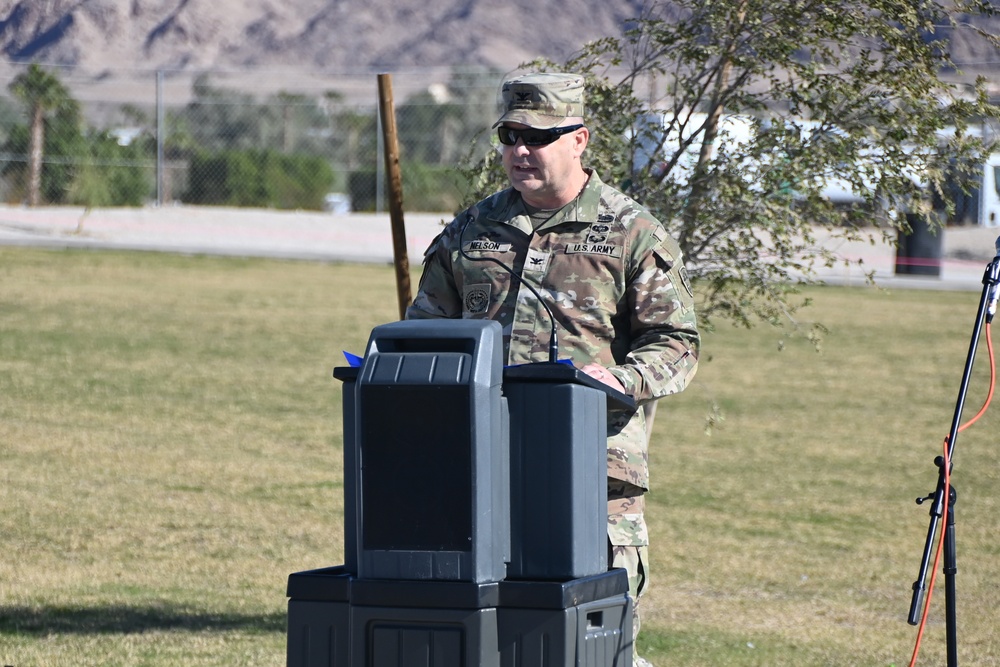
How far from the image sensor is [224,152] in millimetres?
33500

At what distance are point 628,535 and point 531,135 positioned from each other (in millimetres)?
1046

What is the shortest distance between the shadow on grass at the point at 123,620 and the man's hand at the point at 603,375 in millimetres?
3350

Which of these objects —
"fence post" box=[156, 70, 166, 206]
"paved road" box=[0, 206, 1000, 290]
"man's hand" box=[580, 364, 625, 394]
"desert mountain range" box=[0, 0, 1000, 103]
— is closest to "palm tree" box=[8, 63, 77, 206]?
"paved road" box=[0, 206, 1000, 290]

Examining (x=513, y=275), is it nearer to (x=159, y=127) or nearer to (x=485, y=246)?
(x=485, y=246)

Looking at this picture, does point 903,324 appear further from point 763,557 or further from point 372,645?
point 372,645

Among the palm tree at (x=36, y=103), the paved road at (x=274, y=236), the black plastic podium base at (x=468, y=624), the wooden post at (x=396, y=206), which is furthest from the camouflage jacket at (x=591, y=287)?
the palm tree at (x=36, y=103)

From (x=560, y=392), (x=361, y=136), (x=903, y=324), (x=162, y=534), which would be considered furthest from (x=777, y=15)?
(x=361, y=136)

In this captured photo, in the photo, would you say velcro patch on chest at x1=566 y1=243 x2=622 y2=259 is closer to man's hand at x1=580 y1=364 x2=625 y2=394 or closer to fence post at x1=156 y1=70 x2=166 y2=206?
man's hand at x1=580 y1=364 x2=625 y2=394

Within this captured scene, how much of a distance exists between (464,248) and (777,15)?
228 cm

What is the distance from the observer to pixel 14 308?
17484 millimetres

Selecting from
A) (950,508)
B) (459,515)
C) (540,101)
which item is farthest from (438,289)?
(950,508)

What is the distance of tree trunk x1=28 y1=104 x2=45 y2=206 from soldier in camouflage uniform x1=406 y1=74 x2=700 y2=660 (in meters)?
26.4

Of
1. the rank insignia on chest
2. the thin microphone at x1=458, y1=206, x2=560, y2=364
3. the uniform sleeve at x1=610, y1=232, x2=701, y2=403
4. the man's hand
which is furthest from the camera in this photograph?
the rank insignia on chest

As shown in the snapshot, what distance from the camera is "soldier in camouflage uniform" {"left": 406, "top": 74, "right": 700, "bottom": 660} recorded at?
373 cm
